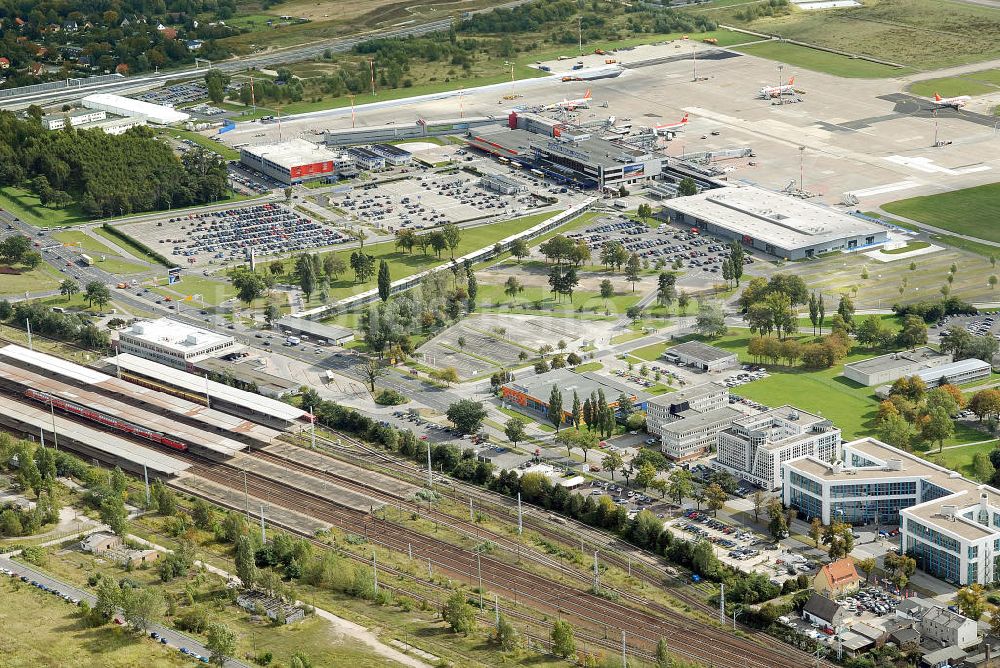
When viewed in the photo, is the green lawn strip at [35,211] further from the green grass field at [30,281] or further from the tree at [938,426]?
the tree at [938,426]

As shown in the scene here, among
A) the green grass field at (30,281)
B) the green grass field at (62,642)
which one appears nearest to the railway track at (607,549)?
the green grass field at (62,642)

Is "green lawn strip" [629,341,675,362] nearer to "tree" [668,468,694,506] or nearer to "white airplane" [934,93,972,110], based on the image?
"tree" [668,468,694,506]

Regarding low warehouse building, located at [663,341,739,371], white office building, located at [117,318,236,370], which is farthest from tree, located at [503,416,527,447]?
white office building, located at [117,318,236,370]

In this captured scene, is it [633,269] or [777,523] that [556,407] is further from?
[633,269]

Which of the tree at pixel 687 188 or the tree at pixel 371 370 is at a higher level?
the tree at pixel 687 188

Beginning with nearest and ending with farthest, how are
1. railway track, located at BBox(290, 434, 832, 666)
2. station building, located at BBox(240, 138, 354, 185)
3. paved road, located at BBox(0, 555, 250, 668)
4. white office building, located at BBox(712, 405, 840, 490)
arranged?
paved road, located at BBox(0, 555, 250, 668), railway track, located at BBox(290, 434, 832, 666), white office building, located at BBox(712, 405, 840, 490), station building, located at BBox(240, 138, 354, 185)
